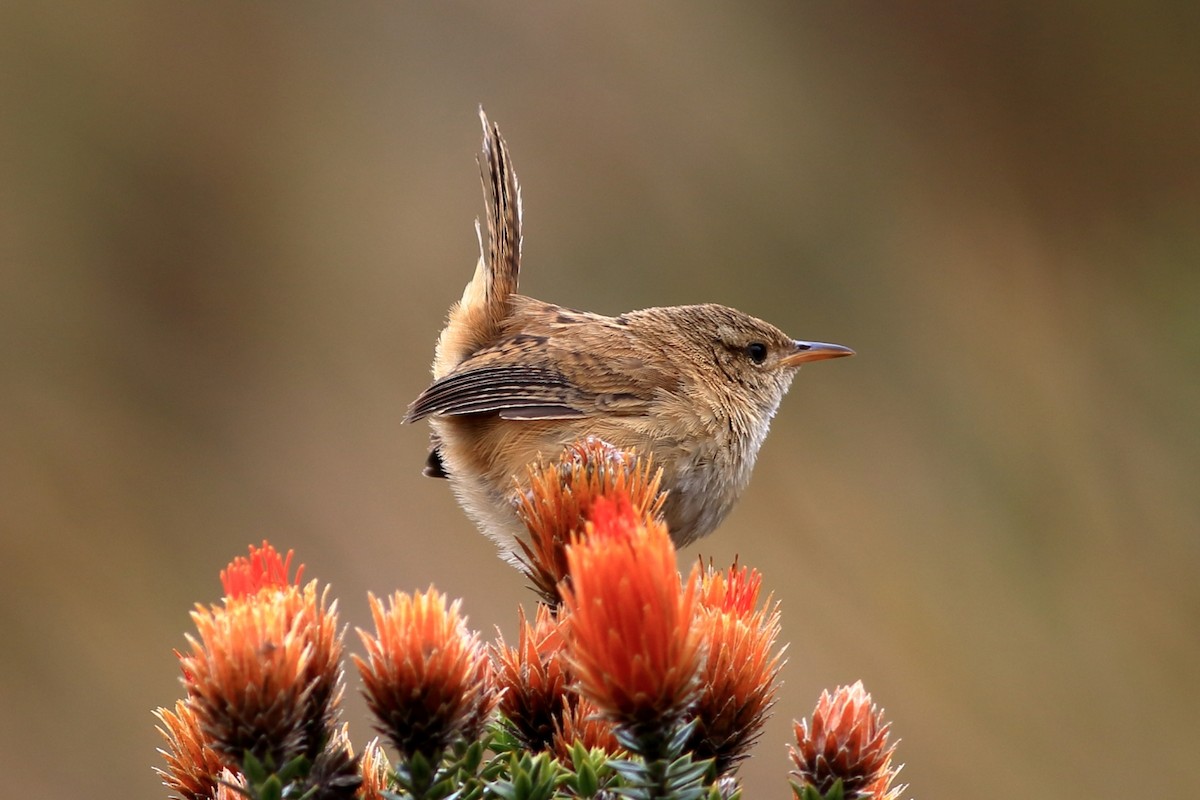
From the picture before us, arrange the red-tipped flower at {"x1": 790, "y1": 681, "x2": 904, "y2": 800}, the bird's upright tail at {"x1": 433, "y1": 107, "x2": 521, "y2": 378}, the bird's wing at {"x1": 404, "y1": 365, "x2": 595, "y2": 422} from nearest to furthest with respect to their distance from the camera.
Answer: the red-tipped flower at {"x1": 790, "y1": 681, "x2": 904, "y2": 800}
the bird's wing at {"x1": 404, "y1": 365, "x2": 595, "y2": 422}
the bird's upright tail at {"x1": 433, "y1": 107, "x2": 521, "y2": 378}

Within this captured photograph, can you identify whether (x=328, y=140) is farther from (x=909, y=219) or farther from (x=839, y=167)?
(x=909, y=219)

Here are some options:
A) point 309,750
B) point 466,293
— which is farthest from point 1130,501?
point 309,750

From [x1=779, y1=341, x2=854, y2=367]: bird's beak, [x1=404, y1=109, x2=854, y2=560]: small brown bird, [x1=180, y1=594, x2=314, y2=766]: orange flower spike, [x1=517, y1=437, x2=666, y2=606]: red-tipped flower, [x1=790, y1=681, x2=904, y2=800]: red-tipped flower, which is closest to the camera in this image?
[x1=180, y1=594, x2=314, y2=766]: orange flower spike

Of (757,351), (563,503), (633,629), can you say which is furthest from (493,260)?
(633,629)

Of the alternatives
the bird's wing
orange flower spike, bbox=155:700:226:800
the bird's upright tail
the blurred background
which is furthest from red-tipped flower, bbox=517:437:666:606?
the blurred background

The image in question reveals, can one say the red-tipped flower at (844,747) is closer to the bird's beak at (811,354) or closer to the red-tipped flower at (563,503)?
the red-tipped flower at (563,503)

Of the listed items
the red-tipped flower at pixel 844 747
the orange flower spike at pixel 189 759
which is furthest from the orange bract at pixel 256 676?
the red-tipped flower at pixel 844 747

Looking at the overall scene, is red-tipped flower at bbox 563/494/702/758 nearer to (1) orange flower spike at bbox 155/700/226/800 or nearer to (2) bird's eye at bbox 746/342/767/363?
(1) orange flower spike at bbox 155/700/226/800
